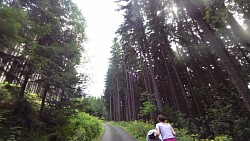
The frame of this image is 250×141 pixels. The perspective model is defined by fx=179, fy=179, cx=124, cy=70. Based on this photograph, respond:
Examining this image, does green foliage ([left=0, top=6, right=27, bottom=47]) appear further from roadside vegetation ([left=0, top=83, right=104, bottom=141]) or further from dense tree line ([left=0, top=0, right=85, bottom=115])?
roadside vegetation ([left=0, top=83, right=104, bottom=141])

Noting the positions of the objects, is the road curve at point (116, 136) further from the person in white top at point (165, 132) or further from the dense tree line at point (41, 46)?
the person in white top at point (165, 132)

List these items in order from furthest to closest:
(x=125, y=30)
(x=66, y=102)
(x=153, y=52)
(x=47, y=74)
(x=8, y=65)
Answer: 1. (x=153, y=52)
2. (x=125, y=30)
3. (x=66, y=102)
4. (x=47, y=74)
5. (x=8, y=65)

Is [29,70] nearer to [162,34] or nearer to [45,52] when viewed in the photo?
[45,52]

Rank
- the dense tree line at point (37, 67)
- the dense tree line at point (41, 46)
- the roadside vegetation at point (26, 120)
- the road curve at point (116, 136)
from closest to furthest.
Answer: the dense tree line at point (41, 46) → the dense tree line at point (37, 67) → the roadside vegetation at point (26, 120) → the road curve at point (116, 136)

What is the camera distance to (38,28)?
6.88 m

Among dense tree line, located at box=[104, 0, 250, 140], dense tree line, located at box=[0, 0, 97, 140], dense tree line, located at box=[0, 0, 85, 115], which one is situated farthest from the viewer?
dense tree line, located at box=[104, 0, 250, 140]

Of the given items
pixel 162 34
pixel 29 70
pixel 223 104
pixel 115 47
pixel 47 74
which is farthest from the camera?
pixel 115 47

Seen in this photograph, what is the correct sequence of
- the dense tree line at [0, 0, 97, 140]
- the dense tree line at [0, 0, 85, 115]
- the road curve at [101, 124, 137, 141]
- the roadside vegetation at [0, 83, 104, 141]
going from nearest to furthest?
the dense tree line at [0, 0, 85, 115], the dense tree line at [0, 0, 97, 140], the roadside vegetation at [0, 83, 104, 141], the road curve at [101, 124, 137, 141]

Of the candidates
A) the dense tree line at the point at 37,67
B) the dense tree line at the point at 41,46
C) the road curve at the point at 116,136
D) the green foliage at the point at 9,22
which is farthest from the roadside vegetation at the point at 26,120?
the road curve at the point at 116,136

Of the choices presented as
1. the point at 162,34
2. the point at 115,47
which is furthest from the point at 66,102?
the point at 115,47

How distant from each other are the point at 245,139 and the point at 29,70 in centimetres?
1297

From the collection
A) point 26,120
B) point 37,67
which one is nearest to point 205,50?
point 37,67

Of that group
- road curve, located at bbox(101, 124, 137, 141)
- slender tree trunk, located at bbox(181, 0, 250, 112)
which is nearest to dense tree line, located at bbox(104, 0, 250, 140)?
slender tree trunk, located at bbox(181, 0, 250, 112)

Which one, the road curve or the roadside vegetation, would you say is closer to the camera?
the roadside vegetation
